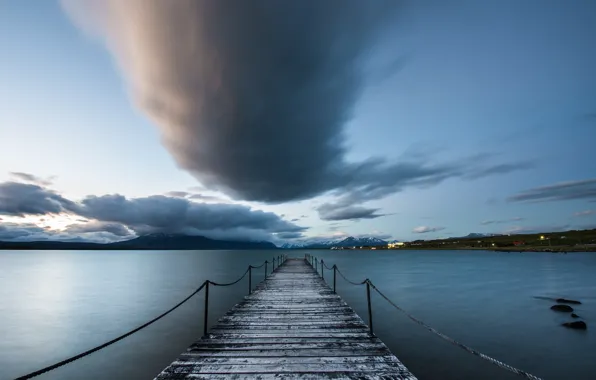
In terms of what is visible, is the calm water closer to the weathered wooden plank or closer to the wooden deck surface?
the wooden deck surface

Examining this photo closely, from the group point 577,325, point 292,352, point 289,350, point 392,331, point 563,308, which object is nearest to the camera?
point 292,352

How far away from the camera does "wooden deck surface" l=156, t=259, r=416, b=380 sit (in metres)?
5.68

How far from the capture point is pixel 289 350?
6.81 metres

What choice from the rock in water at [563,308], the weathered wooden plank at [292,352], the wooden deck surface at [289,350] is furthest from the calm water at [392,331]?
the weathered wooden plank at [292,352]

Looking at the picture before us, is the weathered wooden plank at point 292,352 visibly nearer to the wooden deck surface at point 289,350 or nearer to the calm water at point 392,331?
the wooden deck surface at point 289,350

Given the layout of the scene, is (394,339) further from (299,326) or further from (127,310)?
(127,310)

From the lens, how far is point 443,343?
14.4 m

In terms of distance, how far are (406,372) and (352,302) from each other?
20923mm

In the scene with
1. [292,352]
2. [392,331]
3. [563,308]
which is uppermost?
[292,352]

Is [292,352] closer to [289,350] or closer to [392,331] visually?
[289,350]

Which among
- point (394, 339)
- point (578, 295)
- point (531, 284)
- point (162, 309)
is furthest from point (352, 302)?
point (531, 284)

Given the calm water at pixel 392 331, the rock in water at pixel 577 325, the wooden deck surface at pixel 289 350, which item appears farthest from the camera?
the rock in water at pixel 577 325

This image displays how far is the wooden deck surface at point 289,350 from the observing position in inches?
224

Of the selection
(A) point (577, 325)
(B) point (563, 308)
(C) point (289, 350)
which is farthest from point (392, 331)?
(B) point (563, 308)
